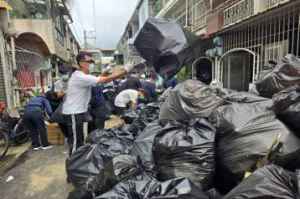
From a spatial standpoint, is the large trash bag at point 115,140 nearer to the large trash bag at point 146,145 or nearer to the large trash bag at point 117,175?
the large trash bag at point 146,145

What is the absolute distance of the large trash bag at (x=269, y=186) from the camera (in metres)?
0.99

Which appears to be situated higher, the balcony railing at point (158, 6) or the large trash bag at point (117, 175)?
the balcony railing at point (158, 6)

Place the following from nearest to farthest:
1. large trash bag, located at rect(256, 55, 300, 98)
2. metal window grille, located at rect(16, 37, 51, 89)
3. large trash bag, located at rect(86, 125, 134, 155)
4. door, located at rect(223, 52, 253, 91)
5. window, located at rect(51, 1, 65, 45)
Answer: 1. large trash bag, located at rect(256, 55, 300, 98)
2. large trash bag, located at rect(86, 125, 134, 155)
3. metal window grille, located at rect(16, 37, 51, 89)
4. door, located at rect(223, 52, 253, 91)
5. window, located at rect(51, 1, 65, 45)

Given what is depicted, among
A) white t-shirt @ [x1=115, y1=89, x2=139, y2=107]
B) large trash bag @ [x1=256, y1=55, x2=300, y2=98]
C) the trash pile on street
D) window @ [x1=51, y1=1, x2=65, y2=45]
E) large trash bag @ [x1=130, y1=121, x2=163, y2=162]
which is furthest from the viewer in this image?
window @ [x1=51, y1=1, x2=65, y2=45]

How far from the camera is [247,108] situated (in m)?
1.74

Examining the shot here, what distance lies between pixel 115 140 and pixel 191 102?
0.94 meters

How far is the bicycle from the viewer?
3.95 metres

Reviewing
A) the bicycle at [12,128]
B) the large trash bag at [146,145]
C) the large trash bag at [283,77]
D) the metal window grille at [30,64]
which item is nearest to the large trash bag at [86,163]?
the large trash bag at [146,145]

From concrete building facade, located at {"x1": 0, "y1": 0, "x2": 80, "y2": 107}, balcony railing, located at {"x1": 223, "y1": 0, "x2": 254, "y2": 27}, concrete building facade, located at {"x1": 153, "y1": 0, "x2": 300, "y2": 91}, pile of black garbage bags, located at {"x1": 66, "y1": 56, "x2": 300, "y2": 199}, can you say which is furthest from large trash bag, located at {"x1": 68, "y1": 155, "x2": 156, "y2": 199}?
concrete building facade, located at {"x1": 0, "y1": 0, "x2": 80, "y2": 107}

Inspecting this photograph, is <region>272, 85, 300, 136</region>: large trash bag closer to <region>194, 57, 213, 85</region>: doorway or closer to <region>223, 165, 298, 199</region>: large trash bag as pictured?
<region>223, 165, 298, 199</region>: large trash bag

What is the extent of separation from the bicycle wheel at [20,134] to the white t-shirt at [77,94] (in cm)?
227

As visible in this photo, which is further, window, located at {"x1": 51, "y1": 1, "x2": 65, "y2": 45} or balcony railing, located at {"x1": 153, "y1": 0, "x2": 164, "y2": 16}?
balcony railing, located at {"x1": 153, "y1": 0, "x2": 164, "y2": 16}

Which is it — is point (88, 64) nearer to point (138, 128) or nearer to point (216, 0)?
point (138, 128)

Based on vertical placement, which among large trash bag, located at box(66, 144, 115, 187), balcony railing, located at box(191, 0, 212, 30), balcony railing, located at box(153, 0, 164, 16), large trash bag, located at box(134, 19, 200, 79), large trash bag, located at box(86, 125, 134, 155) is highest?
balcony railing, located at box(153, 0, 164, 16)
